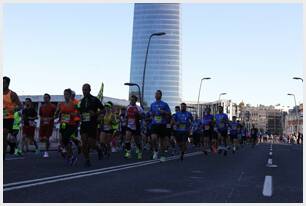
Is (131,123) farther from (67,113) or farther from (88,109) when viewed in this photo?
(88,109)

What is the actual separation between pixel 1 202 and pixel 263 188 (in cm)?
383

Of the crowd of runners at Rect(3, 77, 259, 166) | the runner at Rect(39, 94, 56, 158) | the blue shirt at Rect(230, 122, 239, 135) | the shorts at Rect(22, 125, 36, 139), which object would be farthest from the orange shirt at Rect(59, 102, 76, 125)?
the blue shirt at Rect(230, 122, 239, 135)

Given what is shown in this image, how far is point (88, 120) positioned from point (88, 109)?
0.24 metres

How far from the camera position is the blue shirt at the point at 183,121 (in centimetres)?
1482

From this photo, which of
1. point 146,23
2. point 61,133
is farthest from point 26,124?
point 146,23

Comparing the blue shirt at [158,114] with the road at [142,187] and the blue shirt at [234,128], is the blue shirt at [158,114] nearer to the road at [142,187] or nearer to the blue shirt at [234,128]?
the road at [142,187]

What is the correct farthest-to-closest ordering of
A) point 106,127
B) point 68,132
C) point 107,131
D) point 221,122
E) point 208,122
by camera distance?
point 221,122, point 208,122, point 106,127, point 107,131, point 68,132

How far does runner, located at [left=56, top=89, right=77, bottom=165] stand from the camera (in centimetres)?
1073

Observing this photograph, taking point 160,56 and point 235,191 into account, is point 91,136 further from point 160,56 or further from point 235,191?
point 160,56

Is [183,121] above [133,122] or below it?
above

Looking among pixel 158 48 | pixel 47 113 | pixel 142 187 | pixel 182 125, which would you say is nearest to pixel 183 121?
pixel 182 125

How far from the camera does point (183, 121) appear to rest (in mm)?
14914

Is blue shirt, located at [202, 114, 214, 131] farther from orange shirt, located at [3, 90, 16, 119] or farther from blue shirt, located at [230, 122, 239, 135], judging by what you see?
orange shirt, located at [3, 90, 16, 119]

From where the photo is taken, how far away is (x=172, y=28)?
568ft
